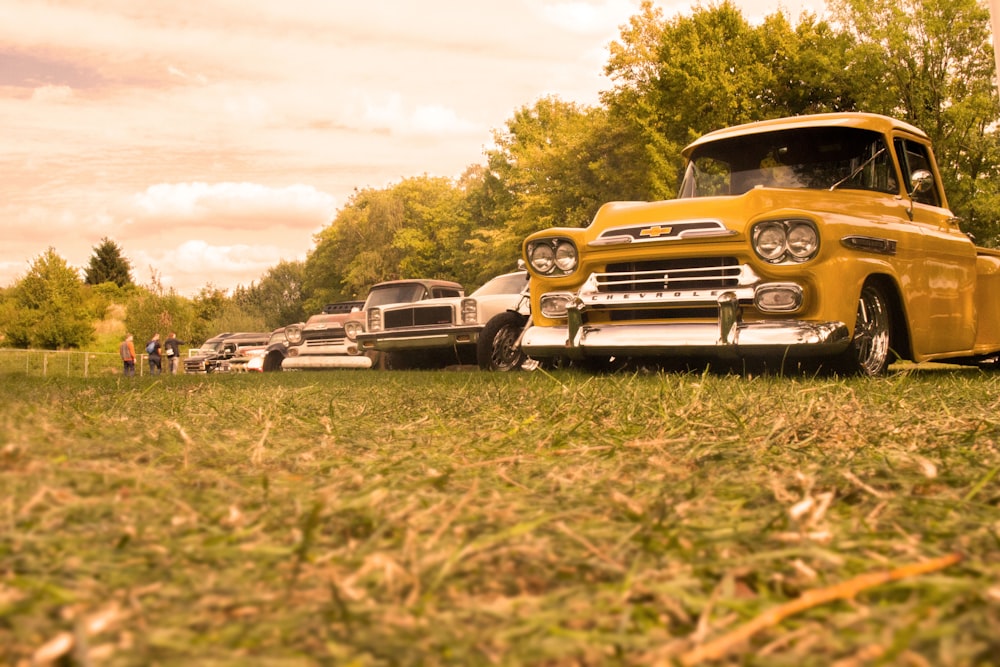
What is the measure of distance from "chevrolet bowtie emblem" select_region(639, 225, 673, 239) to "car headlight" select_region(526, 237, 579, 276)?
682 mm

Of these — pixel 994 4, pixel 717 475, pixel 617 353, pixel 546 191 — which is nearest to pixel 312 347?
pixel 617 353

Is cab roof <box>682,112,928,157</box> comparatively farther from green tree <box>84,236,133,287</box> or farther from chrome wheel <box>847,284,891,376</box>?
green tree <box>84,236,133,287</box>

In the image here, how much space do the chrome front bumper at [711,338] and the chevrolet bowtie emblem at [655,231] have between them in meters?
0.69

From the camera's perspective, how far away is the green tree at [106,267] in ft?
316

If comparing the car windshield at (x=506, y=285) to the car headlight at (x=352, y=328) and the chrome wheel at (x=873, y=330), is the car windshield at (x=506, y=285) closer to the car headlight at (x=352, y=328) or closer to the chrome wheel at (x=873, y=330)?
the car headlight at (x=352, y=328)

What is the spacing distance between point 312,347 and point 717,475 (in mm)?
18976

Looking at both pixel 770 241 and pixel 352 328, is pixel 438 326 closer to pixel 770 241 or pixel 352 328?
pixel 352 328

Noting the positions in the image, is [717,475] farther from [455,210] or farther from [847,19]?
[455,210]

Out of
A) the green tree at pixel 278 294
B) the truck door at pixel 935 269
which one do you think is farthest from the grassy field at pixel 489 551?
the green tree at pixel 278 294

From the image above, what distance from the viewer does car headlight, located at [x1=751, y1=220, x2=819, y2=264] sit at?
6.68 meters

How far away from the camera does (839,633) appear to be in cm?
116

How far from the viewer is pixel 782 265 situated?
6727 millimetres

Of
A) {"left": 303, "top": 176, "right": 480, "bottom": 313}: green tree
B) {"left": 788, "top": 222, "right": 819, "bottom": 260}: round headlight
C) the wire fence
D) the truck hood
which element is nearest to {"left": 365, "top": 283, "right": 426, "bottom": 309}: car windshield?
the truck hood

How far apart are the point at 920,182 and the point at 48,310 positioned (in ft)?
208
